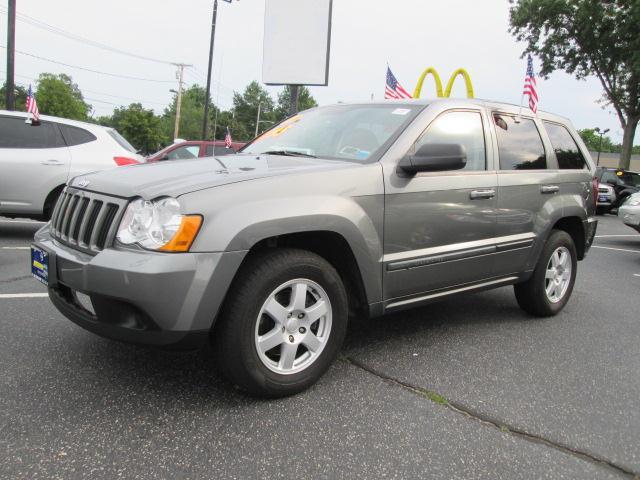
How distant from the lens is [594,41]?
961 inches

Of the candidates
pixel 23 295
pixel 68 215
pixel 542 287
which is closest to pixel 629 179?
pixel 542 287

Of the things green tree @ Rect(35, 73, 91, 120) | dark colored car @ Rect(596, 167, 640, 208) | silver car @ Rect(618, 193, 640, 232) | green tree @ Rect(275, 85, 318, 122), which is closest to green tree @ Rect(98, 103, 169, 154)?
green tree @ Rect(35, 73, 91, 120)

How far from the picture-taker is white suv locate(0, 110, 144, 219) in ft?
22.8

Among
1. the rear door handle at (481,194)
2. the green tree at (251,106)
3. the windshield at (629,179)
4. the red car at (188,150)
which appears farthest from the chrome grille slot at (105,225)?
the green tree at (251,106)

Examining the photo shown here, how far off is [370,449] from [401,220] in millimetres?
1317

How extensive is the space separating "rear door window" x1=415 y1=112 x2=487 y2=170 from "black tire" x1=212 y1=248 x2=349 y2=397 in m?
1.20

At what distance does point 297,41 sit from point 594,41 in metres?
15.5

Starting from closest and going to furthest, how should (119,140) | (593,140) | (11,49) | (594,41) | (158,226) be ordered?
(158,226) → (119,140) → (11,49) → (594,41) → (593,140)

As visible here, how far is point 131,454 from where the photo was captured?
2.23 metres

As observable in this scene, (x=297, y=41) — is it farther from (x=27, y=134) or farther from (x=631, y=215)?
(x=631, y=215)

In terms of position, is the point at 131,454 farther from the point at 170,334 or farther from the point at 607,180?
the point at 607,180

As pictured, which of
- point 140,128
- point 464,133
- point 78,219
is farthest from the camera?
point 140,128

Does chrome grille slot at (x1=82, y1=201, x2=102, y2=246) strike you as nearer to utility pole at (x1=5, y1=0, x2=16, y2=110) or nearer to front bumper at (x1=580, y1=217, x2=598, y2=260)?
front bumper at (x1=580, y1=217, x2=598, y2=260)

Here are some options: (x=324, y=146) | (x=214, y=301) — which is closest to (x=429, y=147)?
(x=324, y=146)
